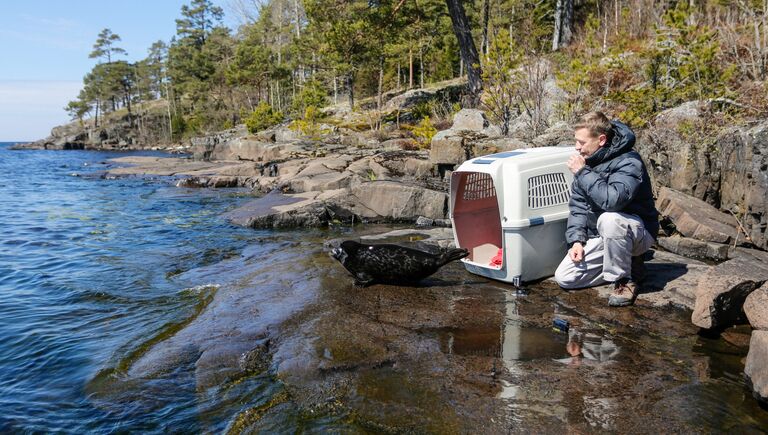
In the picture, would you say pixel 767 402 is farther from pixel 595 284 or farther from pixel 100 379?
pixel 100 379

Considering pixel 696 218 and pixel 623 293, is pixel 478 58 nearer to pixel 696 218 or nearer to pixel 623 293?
pixel 696 218

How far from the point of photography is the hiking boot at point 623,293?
14.6 feet

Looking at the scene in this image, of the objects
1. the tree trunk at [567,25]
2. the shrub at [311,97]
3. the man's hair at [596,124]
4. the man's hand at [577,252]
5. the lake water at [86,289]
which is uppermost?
the tree trunk at [567,25]

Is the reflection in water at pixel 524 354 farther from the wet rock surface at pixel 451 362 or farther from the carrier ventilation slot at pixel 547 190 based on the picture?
the carrier ventilation slot at pixel 547 190

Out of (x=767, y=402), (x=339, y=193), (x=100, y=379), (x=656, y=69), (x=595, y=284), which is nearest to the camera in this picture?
(x=767, y=402)

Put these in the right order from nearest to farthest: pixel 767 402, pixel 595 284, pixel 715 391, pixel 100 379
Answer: pixel 767 402, pixel 715 391, pixel 100 379, pixel 595 284

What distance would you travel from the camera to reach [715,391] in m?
3.06

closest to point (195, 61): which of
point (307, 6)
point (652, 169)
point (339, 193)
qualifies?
point (307, 6)

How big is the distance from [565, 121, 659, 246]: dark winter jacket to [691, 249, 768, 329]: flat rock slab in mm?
712

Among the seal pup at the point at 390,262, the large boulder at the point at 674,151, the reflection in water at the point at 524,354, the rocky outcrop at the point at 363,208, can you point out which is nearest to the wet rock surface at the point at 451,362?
the reflection in water at the point at 524,354

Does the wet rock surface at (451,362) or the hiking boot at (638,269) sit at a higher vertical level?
the hiking boot at (638,269)

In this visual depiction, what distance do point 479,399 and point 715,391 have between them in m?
1.45

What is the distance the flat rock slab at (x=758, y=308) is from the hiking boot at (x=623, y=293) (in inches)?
34.0

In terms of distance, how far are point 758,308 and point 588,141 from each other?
5.94ft
